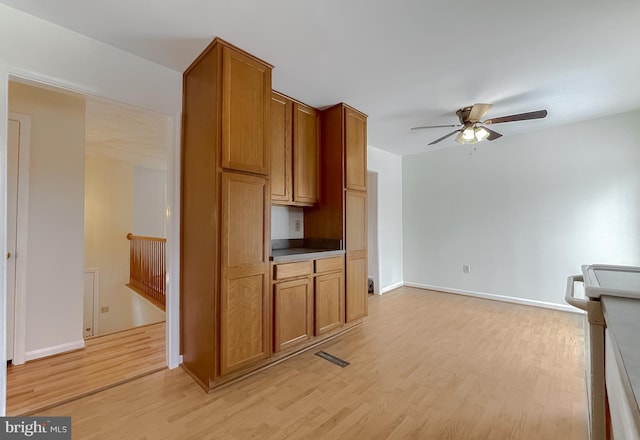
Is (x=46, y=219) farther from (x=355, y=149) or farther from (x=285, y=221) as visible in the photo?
(x=355, y=149)

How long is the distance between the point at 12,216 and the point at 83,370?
1.43 metres

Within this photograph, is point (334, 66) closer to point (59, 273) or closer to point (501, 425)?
point (501, 425)

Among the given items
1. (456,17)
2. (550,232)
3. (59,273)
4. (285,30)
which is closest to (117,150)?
(59,273)

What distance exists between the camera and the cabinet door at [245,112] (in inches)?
75.6

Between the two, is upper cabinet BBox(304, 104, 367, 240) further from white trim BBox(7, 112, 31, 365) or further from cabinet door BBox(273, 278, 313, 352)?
white trim BBox(7, 112, 31, 365)

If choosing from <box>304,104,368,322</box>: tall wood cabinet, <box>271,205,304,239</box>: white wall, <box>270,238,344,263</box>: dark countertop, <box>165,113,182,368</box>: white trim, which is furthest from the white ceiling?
<box>270,238,344,263</box>: dark countertop

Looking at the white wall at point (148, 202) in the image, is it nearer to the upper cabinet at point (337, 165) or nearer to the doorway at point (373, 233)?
the upper cabinet at point (337, 165)

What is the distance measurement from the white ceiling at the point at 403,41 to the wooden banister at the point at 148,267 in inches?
124

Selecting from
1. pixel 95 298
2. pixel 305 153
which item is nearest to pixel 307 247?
pixel 305 153

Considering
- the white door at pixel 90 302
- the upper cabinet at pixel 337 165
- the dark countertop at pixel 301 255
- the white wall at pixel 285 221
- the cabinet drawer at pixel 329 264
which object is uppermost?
the upper cabinet at pixel 337 165

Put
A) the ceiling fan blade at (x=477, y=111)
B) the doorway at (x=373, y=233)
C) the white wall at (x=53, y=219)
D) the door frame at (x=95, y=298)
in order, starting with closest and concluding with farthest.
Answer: the white wall at (x=53, y=219) < the ceiling fan blade at (x=477, y=111) < the door frame at (x=95, y=298) < the doorway at (x=373, y=233)

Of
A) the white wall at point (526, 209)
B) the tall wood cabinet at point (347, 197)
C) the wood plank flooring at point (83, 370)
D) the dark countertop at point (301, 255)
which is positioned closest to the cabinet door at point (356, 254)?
the tall wood cabinet at point (347, 197)

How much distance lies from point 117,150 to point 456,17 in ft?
16.8

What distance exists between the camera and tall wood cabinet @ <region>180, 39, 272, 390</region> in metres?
1.89
